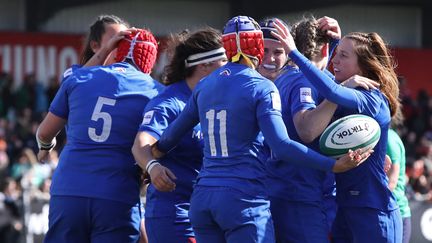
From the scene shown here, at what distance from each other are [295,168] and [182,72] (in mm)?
1032

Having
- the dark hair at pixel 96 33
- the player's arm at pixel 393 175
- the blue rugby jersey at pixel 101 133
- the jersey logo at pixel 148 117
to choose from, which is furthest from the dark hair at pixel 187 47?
the player's arm at pixel 393 175

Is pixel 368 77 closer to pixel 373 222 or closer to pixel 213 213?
pixel 373 222

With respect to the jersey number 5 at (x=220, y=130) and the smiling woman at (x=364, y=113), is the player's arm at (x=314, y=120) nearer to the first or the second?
the smiling woman at (x=364, y=113)

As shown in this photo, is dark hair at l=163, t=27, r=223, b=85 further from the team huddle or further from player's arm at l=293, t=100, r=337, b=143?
player's arm at l=293, t=100, r=337, b=143

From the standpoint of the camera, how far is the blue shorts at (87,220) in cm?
645

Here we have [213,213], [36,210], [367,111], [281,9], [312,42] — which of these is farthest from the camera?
[281,9]

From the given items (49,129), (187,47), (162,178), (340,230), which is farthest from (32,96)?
(162,178)

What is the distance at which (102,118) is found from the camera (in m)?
6.57

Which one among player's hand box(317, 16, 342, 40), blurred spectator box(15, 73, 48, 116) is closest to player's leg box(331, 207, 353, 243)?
player's hand box(317, 16, 342, 40)

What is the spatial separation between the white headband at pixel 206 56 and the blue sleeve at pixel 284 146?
93cm

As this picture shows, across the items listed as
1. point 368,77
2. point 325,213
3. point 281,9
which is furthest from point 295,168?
point 281,9

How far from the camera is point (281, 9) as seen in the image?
2698 centimetres

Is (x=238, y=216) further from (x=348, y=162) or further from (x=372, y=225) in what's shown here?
(x=372, y=225)

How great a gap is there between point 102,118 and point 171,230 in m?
0.86
